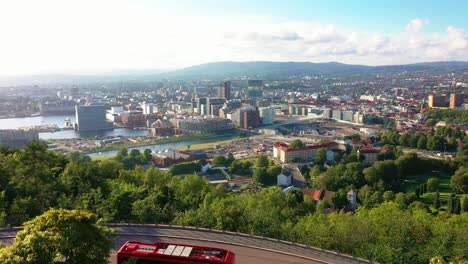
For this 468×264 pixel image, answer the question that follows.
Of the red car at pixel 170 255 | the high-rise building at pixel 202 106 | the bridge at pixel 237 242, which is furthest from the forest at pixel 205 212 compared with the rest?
the high-rise building at pixel 202 106

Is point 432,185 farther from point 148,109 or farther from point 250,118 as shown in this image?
point 148,109

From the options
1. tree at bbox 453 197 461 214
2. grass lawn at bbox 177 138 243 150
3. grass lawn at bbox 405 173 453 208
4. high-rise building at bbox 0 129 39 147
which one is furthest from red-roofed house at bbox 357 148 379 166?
high-rise building at bbox 0 129 39 147

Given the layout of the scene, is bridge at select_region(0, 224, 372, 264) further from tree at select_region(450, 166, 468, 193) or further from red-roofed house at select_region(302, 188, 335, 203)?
tree at select_region(450, 166, 468, 193)

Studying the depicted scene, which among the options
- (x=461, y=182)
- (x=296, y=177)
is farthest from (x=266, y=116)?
(x=461, y=182)

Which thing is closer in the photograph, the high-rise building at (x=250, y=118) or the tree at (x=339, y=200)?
the tree at (x=339, y=200)

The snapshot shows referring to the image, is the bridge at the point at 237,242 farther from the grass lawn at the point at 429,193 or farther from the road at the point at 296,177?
the road at the point at 296,177
